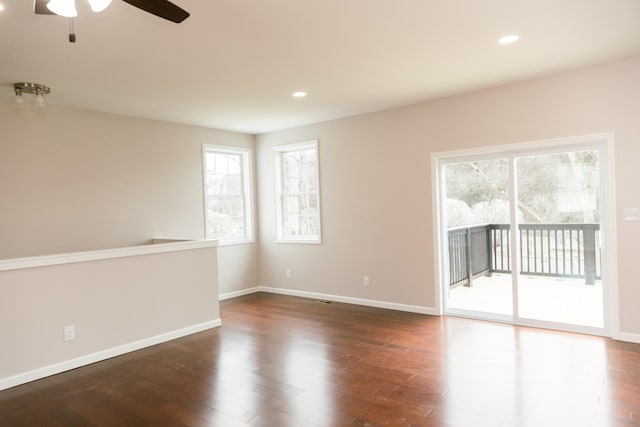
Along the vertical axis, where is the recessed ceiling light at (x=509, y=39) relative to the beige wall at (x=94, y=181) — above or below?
above

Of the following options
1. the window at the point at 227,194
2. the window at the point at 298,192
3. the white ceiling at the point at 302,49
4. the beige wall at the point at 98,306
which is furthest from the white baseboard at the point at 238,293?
the white ceiling at the point at 302,49

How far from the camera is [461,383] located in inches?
117

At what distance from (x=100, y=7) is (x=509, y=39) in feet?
9.14

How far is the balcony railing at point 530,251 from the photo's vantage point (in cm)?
404

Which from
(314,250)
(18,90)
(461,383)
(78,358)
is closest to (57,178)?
(18,90)

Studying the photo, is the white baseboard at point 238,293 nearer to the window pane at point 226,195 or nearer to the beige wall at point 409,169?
the beige wall at point 409,169

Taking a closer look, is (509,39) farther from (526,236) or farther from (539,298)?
A: (539,298)

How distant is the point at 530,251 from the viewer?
4363 mm

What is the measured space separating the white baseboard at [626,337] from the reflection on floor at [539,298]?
0.58 feet

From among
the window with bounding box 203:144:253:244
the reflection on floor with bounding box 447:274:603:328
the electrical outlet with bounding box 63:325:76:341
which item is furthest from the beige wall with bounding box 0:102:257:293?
the reflection on floor with bounding box 447:274:603:328

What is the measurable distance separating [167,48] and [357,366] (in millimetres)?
2975

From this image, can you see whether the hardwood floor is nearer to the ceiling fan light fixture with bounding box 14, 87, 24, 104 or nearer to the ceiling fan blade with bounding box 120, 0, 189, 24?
the ceiling fan blade with bounding box 120, 0, 189, 24

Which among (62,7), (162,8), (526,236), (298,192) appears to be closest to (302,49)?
(162,8)

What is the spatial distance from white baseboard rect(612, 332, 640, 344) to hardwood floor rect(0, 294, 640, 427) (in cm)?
15
